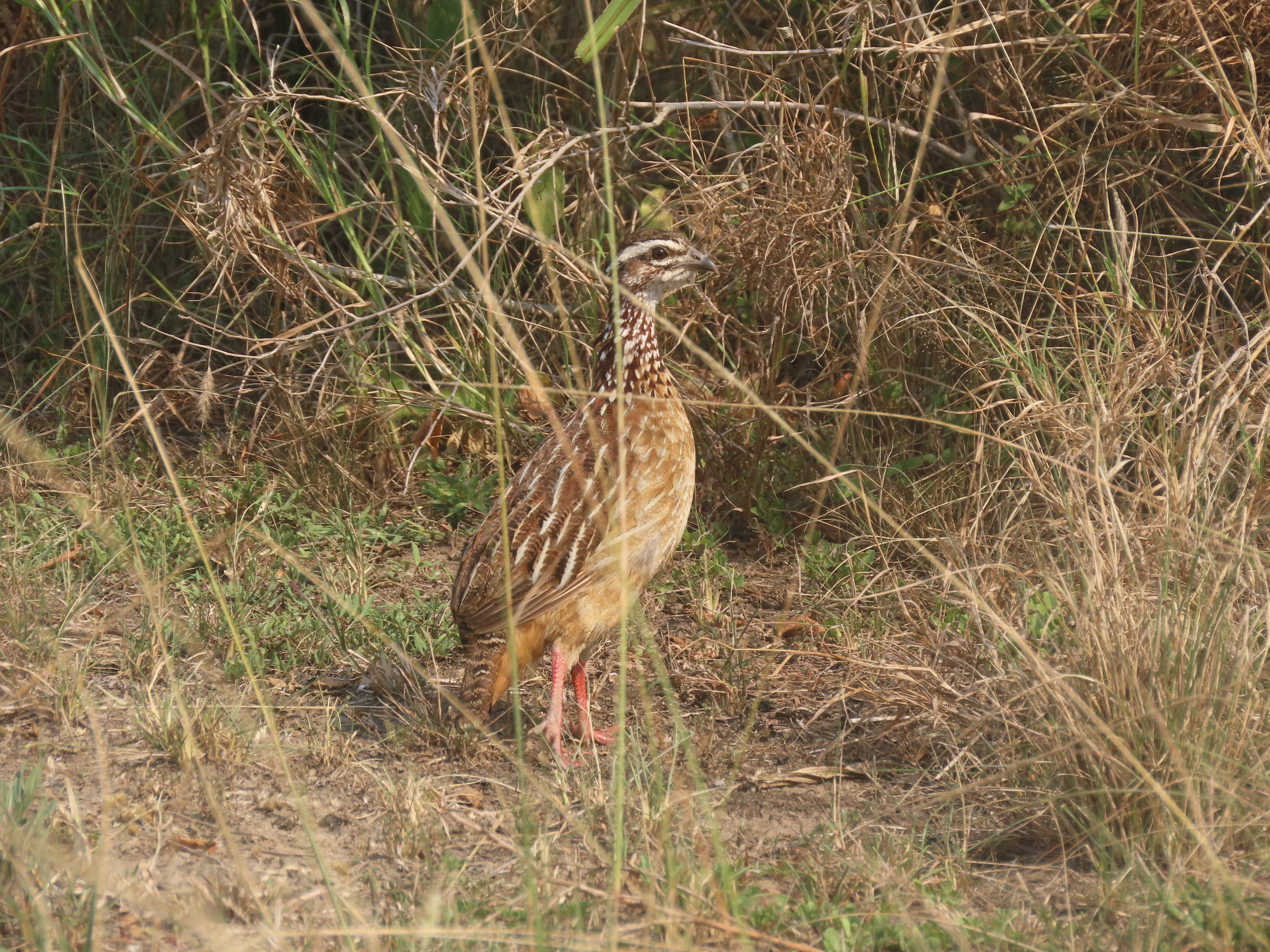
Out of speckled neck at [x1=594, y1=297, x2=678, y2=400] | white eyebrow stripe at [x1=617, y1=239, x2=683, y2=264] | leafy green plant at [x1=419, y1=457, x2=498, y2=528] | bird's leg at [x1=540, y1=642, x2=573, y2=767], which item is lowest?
leafy green plant at [x1=419, y1=457, x2=498, y2=528]

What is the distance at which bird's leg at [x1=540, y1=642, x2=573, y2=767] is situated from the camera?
4590 mm

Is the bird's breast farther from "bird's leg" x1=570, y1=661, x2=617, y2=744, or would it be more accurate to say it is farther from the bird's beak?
the bird's beak

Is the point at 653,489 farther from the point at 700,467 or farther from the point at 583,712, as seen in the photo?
the point at 700,467

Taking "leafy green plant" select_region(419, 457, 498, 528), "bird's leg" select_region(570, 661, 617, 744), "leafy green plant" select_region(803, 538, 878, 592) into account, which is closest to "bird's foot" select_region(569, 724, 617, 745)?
"bird's leg" select_region(570, 661, 617, 744)

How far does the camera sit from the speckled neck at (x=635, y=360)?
16.6ft

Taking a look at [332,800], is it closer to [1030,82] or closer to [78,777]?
[78,777]

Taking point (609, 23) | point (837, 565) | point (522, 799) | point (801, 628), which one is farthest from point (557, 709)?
point (609, 23)

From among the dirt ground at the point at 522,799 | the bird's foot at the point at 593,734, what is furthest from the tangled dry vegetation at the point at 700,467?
the bird's foot at the point at 593,734

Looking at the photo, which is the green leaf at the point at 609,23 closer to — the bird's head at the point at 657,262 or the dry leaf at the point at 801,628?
the bird's head at the point at 657,262

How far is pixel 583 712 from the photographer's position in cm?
480

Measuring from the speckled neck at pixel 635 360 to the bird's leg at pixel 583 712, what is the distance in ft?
3.25

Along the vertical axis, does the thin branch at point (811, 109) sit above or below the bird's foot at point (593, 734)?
above

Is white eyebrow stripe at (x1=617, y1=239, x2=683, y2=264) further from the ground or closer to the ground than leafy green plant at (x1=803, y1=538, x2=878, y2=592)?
further from the ground

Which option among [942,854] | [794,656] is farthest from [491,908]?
[794,656]
